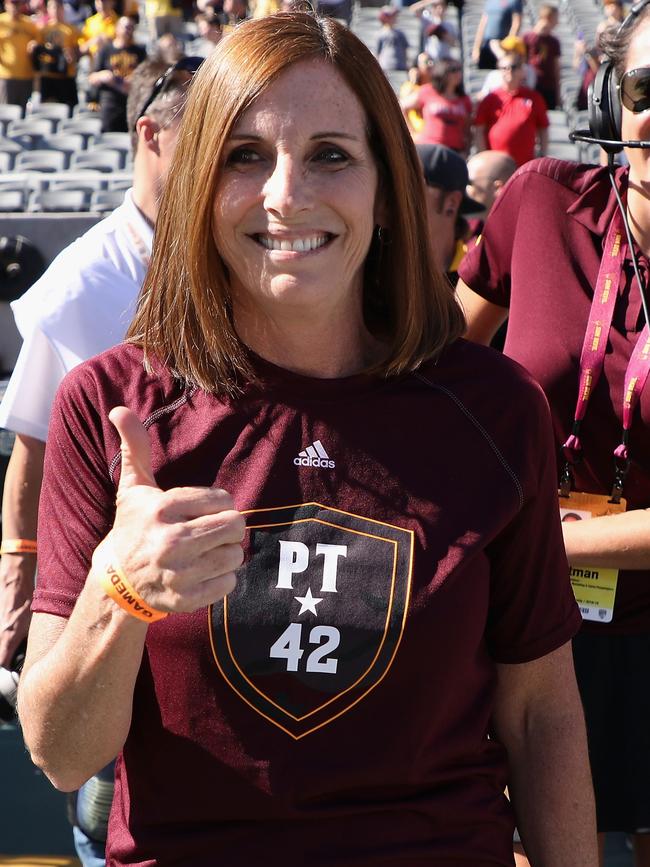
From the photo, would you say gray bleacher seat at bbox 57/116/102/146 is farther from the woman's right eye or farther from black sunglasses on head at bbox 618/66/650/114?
the woman's right eye

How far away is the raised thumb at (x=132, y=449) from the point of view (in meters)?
1.28

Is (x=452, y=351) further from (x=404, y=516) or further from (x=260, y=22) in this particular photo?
(x=260, y=22)

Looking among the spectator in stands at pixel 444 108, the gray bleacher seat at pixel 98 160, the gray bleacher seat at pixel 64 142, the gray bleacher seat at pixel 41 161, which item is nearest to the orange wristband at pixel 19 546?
the spectator in stands at pixel 444 108

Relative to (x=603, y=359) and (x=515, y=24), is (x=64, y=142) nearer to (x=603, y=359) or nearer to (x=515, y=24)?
(x=515, y=24)

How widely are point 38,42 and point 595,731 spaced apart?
1399cm

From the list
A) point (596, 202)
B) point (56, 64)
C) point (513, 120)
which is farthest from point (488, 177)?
point (56, 64)

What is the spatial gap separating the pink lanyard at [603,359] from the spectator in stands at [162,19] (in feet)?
52.4

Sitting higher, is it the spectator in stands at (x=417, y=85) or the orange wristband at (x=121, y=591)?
the orange wristband at (x=121, y=591)

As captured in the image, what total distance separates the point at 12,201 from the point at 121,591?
9.82m

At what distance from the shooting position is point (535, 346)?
2.09m

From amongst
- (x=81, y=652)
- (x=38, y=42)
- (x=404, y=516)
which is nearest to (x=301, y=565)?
(x=404, y=516)

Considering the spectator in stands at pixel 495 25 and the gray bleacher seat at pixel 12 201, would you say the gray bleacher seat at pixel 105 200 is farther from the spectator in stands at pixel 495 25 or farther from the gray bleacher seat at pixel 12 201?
the spectator in stands at pixel 495 25

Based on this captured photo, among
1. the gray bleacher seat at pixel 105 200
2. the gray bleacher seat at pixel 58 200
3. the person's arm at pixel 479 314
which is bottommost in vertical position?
the gray bleacher seat at pixel 58 200

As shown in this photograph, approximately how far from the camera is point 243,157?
151 centimetres
